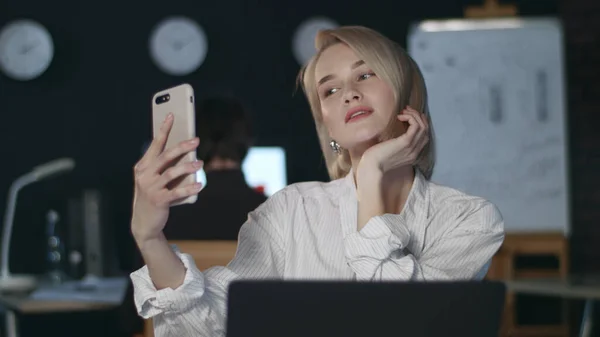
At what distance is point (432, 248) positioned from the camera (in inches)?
58.3

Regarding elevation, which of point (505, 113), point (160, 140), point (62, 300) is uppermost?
point (160, 140)

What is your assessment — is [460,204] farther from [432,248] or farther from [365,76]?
[365,76]

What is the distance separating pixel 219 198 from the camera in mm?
2701

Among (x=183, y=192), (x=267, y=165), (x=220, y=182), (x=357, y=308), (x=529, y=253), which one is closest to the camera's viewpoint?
(x=357, y=308)

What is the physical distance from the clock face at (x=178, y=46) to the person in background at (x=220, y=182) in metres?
2.60

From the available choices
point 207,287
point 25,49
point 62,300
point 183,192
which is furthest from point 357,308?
point 25,49

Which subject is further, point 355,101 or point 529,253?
point 529,253

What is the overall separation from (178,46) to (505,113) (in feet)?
7.03

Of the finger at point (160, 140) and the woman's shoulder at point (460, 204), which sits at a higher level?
the finger at point (160, 140)

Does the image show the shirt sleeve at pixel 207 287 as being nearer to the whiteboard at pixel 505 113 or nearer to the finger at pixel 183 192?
the finger at pixel 183 192

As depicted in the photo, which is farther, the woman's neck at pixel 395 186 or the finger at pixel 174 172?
the woman's neck at pixel 395 186

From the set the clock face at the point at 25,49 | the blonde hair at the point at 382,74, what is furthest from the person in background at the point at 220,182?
the clock face at the point at 25,49

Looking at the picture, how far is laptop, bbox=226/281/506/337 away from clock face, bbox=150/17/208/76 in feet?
16.2

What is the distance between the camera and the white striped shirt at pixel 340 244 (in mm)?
1329
